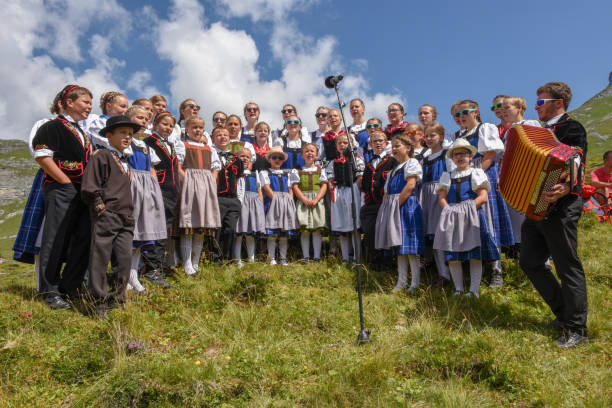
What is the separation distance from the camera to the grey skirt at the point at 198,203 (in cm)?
609

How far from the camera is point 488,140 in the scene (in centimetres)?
584

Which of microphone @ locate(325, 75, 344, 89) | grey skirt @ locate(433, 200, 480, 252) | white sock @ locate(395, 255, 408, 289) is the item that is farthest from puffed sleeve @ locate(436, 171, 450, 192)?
microphone @ locate(325, 75, 344, 89)

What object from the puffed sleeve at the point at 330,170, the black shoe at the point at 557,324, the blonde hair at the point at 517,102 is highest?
the blonde hair at the point at 517,102

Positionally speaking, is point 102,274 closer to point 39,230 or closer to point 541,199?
point 39,230

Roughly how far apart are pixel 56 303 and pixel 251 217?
341 centimetres

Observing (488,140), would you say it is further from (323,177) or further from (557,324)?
(323,177)

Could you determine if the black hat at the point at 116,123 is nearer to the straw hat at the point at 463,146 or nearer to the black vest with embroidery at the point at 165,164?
the black vest with embroidery at the point at 165,164

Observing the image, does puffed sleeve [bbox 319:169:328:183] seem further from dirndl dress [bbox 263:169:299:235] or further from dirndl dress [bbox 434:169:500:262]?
dirndl dress [bbox 434:169:500:262]

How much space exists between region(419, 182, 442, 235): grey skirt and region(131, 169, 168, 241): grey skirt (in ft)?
12.7

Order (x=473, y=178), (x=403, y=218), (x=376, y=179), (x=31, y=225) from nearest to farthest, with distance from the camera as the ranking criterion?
1. (x=31, y=225)
2. (x=473, y=178)
3. (x=403, y=218)
4. (x=376, y=179)

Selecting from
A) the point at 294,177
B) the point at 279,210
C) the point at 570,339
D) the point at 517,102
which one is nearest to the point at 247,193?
the point at 279,210

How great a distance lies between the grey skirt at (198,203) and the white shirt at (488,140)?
412 cm

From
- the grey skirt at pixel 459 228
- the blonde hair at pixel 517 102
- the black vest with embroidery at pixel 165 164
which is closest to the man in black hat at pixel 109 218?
the black vest with embroidery at pixel 165 164

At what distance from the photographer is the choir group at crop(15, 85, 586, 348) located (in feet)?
14.9
